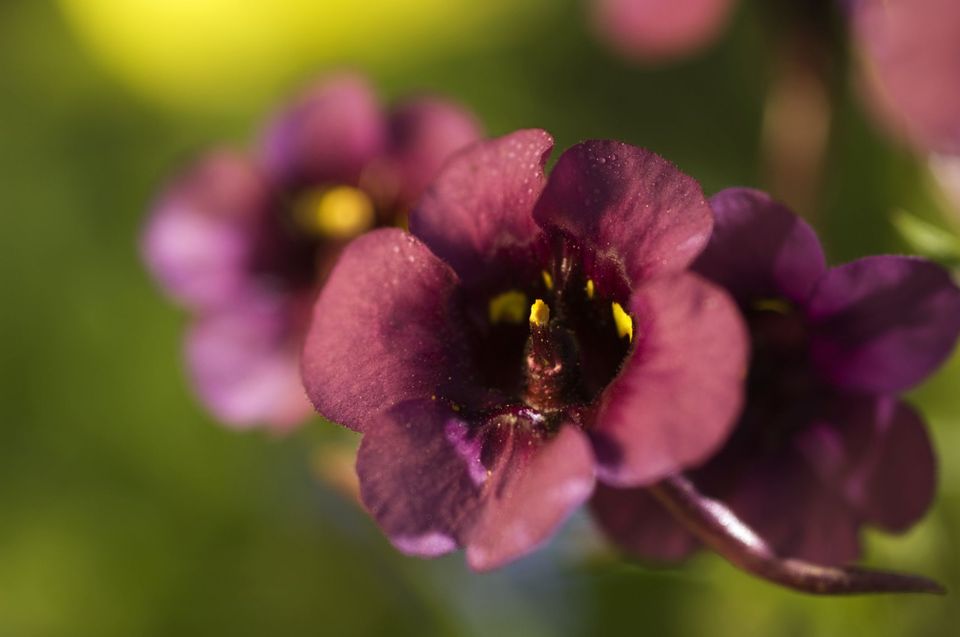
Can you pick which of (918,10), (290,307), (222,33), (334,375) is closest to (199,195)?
(290,307)

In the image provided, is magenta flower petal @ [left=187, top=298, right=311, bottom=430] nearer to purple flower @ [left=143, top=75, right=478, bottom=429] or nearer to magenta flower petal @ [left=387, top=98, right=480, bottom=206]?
purple flower @ [left=143, top=75, right=478, bottom=429]

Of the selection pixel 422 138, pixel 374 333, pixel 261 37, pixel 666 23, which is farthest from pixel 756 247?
pixel 261 37

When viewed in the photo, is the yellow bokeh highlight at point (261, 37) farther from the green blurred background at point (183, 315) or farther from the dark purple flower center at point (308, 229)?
the dark purple flower center at point (308, 229)

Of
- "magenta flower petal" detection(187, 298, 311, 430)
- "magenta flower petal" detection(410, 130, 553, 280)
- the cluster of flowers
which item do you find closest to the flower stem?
the cluster of flowers

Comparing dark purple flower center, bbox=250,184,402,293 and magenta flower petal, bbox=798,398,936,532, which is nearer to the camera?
magenta flower petal, bbox=798,398,936,532

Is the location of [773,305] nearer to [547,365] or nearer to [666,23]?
[547,365]
